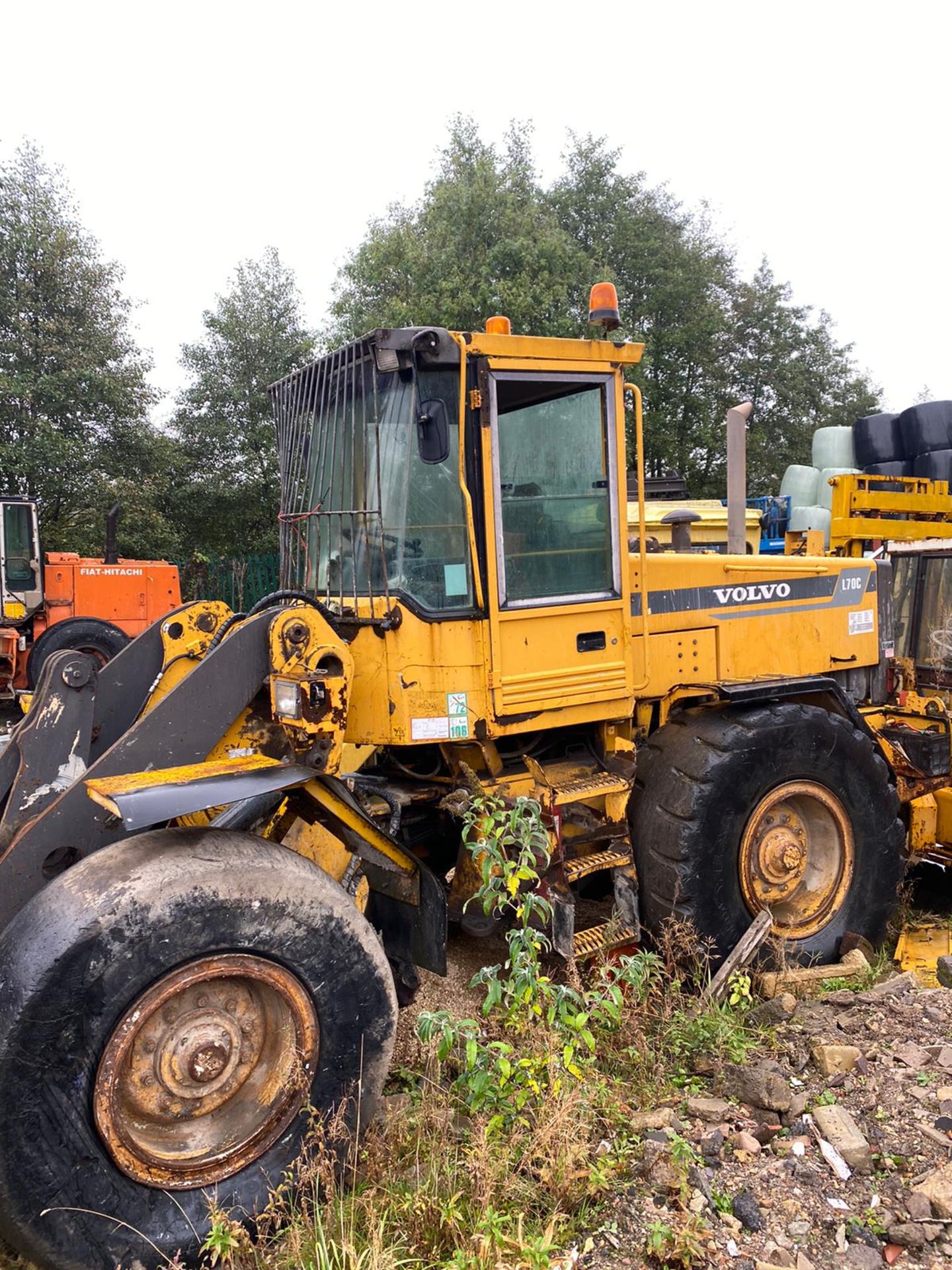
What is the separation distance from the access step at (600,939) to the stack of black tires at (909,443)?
Result: 39.6 ft

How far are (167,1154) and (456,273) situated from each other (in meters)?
19.2

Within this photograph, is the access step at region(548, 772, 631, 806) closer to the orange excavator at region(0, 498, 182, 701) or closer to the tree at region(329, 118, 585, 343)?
the orange excavator at region(0, 498, 182, 701)

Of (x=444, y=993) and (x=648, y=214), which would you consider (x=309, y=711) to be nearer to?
(x=444, y=993)

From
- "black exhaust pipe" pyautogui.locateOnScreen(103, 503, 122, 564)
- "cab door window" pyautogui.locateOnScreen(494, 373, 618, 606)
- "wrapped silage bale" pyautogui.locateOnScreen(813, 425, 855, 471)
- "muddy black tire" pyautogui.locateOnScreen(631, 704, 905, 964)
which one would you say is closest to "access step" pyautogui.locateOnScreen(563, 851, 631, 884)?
"muddy black tire" pyautogui.locateOnScreen(631, 704, 905, 964)

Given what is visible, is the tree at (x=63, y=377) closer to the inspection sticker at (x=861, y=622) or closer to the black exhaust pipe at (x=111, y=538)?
the black exhaust pipe at (x=111, y=538)

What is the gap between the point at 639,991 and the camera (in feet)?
12.0

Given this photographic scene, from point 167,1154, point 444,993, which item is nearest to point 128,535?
point 444,993

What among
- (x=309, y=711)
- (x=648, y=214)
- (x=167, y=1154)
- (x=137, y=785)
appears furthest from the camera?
(x=648, y=214)

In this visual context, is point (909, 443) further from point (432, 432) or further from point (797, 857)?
point (432, 432)

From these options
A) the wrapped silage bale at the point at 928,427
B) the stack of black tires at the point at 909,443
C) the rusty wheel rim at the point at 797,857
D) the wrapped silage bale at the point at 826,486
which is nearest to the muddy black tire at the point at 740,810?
the rusty wheel rim at the point at 797,857

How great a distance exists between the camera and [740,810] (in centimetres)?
445

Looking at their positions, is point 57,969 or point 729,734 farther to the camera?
point 729,734

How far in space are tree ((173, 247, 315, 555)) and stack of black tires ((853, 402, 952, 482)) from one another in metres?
11.4

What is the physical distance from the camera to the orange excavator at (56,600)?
41.9ft
